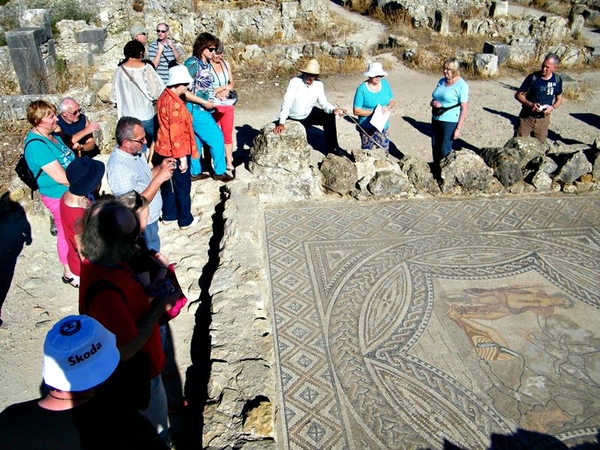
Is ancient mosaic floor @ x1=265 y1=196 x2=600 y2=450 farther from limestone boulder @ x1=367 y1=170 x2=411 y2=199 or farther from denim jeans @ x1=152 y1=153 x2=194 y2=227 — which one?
denim jeans @ x1=152 y1=153 x2=194 y2=227

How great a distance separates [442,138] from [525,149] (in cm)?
97

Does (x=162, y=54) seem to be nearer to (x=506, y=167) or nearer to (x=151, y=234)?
(x=151, y=234)

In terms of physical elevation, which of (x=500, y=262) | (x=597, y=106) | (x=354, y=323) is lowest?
(x=597, y=106)

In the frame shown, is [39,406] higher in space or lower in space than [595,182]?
higher

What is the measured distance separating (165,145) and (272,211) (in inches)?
51.1

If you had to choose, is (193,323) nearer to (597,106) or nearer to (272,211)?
(272,211)

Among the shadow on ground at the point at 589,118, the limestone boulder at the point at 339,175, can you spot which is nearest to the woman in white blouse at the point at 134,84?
the limestone boulder at the point at 339,175

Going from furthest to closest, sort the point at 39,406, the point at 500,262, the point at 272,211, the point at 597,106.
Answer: the point at 597,106 → the point at 272,211 → the point at 500,262 → the point at 39,406

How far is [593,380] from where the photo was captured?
3533 millimetres

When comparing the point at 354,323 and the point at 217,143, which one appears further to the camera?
the point at 217,143

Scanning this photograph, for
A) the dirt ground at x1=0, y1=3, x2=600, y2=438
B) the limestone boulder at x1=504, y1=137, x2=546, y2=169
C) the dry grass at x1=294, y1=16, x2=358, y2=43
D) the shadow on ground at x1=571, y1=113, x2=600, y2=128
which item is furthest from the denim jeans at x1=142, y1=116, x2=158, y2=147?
the dry grass at x1=294, y1=16, x2=358, y2=43

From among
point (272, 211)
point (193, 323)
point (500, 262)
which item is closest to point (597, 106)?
point (500, 262)

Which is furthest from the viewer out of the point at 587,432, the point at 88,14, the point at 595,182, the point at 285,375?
the point at 88,14

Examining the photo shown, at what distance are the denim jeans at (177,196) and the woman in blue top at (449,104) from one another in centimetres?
293
